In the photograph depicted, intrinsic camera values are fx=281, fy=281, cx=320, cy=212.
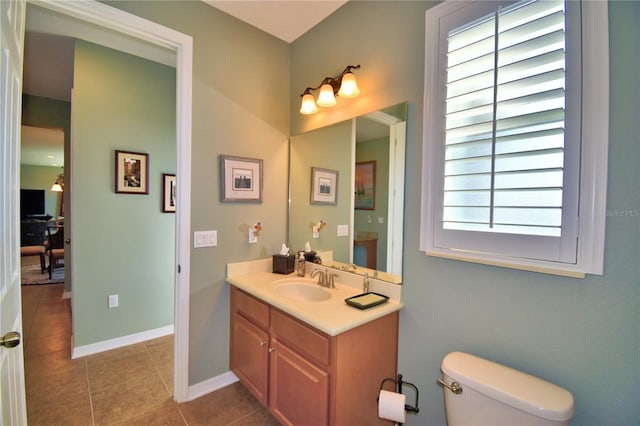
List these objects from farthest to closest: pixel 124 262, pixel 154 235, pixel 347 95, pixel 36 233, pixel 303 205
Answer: pixel 36 233 < pixel 154 235 < pixel 124 262 < pixel 303 205 < pixel 347 95

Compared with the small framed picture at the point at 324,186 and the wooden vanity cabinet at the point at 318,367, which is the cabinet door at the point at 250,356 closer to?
the wooden vanity cabinet at the point at 318,367

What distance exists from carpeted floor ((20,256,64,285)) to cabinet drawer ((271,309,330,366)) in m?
5.22

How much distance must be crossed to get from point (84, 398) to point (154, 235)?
4.61 ft

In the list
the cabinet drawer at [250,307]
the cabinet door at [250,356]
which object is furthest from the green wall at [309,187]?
the cabinet door at [250,356]

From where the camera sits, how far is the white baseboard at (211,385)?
1993 millimetres

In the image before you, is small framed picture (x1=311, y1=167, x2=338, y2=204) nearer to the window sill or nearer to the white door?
the window sill

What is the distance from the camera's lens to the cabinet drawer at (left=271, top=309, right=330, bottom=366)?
132 cm

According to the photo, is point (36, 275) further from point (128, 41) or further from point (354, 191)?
point (354, 191)

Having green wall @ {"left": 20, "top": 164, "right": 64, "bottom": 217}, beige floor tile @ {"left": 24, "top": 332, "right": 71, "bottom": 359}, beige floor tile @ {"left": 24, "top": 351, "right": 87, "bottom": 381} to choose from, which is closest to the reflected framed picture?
beige floor tile @ {"left": 24, "top": 351, "right": 87, "bottom": 381}

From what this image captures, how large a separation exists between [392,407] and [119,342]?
8.74ft

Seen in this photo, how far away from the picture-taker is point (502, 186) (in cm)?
120

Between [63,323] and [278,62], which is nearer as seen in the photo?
[278,62]

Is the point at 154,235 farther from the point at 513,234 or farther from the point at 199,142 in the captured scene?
the point at 513,234

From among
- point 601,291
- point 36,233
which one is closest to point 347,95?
point 601,291
